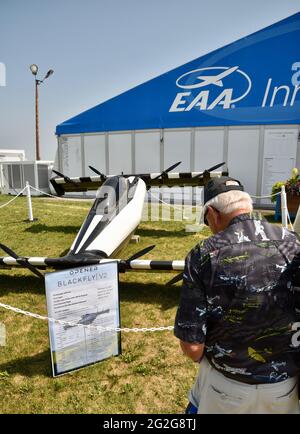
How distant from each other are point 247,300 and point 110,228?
4761mm

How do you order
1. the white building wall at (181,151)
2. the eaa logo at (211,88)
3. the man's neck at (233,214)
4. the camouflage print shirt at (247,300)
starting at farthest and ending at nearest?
the eaa logo at (211,88) → the white building wall at (181,151) → the man's neck at (233,214) → the camouflage print shirt at (247,300)

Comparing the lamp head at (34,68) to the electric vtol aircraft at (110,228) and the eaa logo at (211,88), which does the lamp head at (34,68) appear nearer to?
the eaa logo at (211,88)

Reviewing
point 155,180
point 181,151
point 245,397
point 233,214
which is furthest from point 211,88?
point 245,397

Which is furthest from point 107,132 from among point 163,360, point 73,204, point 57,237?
point 163,360

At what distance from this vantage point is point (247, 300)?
166 centimetres

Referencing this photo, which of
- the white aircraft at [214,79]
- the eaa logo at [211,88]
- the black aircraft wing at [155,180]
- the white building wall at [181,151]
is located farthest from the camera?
the white aircraft at [214,79]

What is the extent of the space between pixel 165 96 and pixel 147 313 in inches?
571

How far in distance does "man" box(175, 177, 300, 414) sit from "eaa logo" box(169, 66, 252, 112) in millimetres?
15011

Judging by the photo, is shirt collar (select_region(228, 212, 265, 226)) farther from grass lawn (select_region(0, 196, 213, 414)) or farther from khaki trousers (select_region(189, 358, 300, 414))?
grass lawn (select_region(0, 196, 213, 414))

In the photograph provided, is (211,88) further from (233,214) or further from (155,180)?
(233,214)

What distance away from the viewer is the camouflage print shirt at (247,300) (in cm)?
163

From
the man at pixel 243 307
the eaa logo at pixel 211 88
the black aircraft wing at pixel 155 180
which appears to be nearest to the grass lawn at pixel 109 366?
the man at pixel 243 307

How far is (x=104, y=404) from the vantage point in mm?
3152

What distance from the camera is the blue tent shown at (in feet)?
46.5
